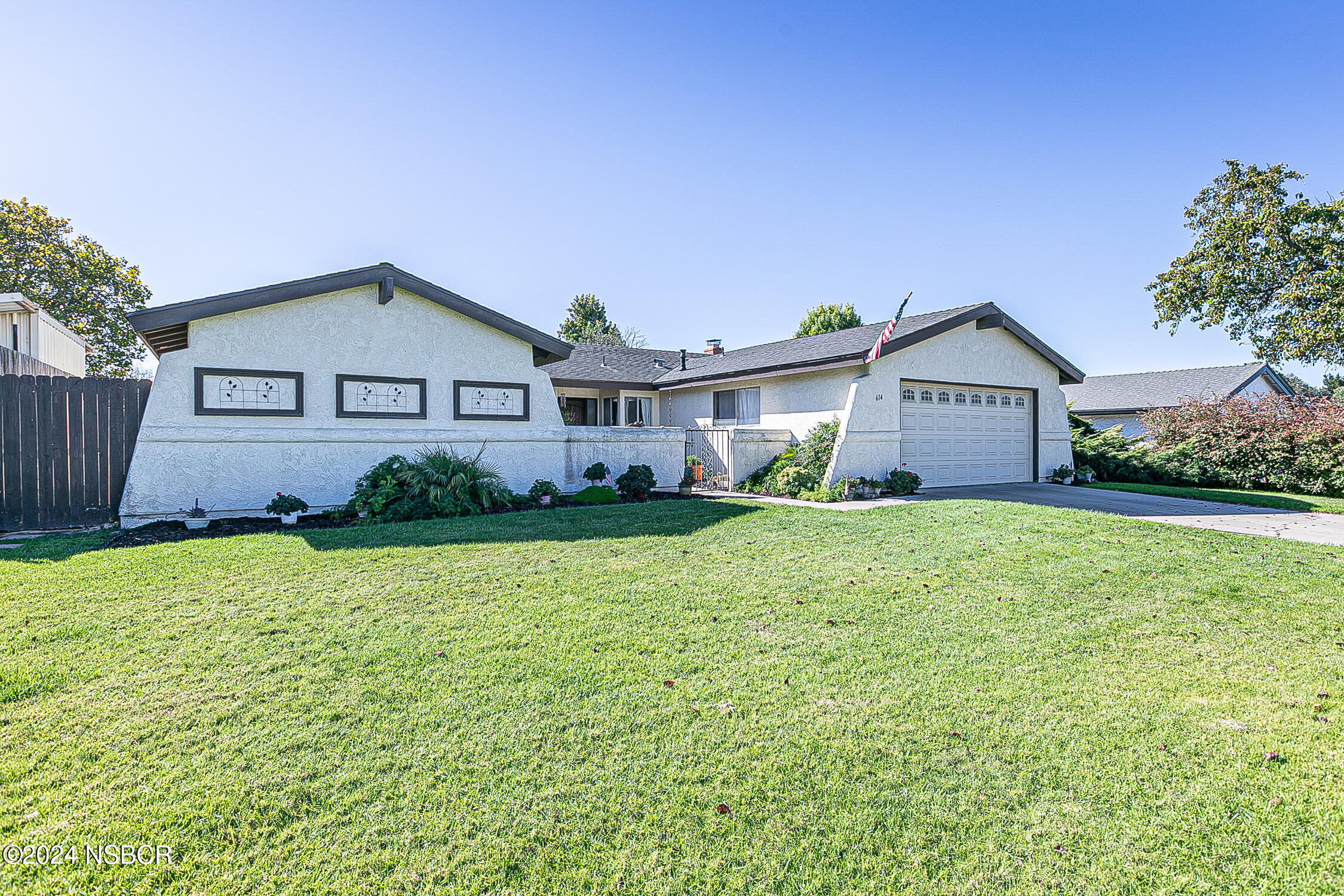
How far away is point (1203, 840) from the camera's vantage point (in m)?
2.52

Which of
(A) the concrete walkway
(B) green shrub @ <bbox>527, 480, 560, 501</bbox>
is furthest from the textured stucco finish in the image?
(B) green shrub @ <bbox>527, 480, 560, 501</bbox>

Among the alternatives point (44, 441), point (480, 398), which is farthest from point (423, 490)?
point (44, 441)

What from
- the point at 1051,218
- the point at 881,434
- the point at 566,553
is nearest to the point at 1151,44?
the point at 1051,218

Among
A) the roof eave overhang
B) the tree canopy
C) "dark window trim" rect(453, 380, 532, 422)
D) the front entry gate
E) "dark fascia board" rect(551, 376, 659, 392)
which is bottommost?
the front entry gate

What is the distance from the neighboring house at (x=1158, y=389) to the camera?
28.4m

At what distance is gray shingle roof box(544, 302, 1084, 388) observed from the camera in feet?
46.6

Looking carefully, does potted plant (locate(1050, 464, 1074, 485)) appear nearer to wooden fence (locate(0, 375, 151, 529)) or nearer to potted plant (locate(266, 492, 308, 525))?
potted plant (locate(266, 492, 308, 525))

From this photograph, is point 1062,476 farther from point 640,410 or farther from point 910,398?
point 640,410

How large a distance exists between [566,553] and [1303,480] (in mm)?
17863

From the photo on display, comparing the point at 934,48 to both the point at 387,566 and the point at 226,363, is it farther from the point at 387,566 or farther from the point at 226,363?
the point at 226,363

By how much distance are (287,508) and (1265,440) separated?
21226 millimetres

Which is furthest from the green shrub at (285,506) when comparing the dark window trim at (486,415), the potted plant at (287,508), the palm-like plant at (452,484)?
the dark window trim at (486,415)

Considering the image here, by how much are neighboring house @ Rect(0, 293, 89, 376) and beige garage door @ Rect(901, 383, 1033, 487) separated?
16793 mm

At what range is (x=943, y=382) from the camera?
14992mm
